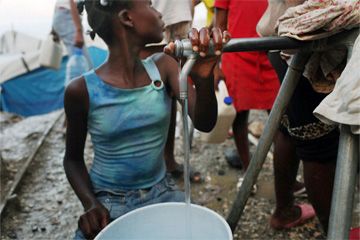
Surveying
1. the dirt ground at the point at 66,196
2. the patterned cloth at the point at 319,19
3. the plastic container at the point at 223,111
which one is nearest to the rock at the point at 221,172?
the dirt ground at the point at 66,196

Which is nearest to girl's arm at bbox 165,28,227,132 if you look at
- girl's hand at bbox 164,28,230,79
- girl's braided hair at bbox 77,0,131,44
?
girl's hand at bbox 164,28,230,79

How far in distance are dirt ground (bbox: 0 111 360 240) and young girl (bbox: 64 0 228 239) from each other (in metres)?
0.91

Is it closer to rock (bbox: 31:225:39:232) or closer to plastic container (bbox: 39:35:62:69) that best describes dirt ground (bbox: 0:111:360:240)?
rock (bbox: 31:225:39:232)

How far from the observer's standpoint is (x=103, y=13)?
1.40 meters

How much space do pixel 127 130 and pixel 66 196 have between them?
153cm

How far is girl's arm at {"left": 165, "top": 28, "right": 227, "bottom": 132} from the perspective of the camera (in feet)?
2.86

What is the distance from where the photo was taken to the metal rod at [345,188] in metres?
0.77

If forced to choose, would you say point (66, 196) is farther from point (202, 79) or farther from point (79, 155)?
point (202, 79)

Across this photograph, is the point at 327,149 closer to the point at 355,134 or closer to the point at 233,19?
the point at 355,134

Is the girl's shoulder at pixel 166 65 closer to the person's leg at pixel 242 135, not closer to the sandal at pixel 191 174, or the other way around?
the person's leg at pixel 242 135

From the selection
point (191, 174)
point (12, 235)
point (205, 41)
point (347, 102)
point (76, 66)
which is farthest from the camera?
point (76, 66)

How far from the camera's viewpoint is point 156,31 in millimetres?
1415

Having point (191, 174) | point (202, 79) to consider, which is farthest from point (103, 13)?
point (191, 174)

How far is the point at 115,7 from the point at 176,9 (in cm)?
61
